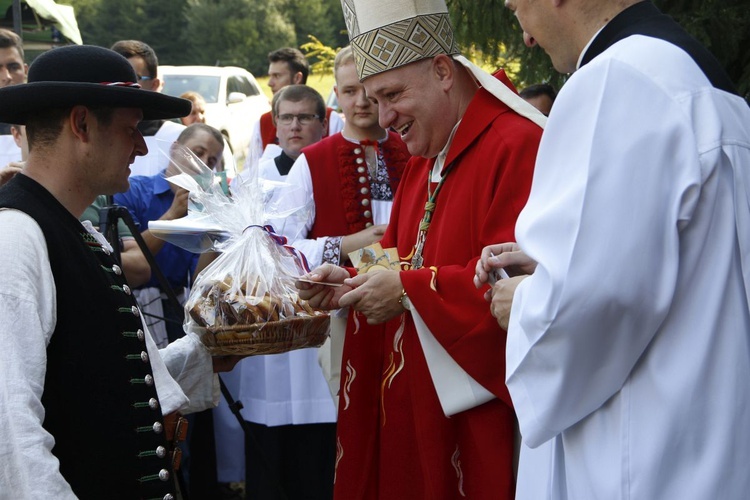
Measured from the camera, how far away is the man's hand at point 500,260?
8.16 feet

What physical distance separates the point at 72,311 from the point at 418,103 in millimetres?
1532

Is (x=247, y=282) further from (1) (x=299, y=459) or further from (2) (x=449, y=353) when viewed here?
(1) (x=299, y=459)

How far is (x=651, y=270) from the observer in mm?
1875

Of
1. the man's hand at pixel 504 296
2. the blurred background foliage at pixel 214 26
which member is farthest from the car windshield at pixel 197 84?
the man's hand at pixel 504 296

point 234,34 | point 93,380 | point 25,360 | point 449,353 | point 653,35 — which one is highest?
point 653,35

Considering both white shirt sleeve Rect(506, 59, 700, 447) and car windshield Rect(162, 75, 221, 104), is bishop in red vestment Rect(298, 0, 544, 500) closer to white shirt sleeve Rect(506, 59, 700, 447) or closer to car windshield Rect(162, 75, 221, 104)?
white shirt sleeve Rect(506, 59, 700, 447)

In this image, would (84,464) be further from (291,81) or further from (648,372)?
(291,81)

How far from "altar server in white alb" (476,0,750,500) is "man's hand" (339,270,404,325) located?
1.13 m

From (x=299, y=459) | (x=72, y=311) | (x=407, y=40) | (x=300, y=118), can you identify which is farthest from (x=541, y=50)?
(x=72, y=311)

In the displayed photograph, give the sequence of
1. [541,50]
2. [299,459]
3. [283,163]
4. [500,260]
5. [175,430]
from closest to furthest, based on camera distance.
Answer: [500,260], [175,430], [299,459], [541,50], [283,163]

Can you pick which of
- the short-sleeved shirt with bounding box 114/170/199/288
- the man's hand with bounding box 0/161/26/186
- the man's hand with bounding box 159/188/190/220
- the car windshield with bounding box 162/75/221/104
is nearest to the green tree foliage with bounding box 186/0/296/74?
the car windshield with bounding box 162/75/221/104

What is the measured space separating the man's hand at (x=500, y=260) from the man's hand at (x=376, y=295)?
20.1 inches

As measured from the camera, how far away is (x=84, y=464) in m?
2.37

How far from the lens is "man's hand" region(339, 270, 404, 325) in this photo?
3.12m
